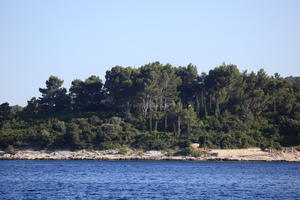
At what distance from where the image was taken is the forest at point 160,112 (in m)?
84.8

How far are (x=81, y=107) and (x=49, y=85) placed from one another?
714cm

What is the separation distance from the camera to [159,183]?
5006cm

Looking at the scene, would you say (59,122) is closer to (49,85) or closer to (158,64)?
(49,85)

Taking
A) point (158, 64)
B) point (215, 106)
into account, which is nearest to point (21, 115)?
point (158, 64)

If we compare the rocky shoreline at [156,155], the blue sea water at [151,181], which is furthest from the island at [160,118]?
the blue sea water at [151,181]

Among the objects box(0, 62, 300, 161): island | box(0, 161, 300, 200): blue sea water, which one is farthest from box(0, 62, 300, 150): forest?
box(0, 161, 300, 200): blue sea water

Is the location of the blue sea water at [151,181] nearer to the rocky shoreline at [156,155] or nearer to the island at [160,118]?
the rocky shoreline at [156,155]

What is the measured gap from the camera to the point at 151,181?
5181 centimetres

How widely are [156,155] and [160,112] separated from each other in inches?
539

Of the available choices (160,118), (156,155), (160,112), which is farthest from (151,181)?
(160,112)

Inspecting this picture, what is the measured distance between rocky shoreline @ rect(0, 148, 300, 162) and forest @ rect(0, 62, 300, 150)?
3.89 ft

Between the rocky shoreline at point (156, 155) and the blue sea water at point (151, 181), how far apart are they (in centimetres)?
646

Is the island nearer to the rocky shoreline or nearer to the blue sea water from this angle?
the rocky shoreline

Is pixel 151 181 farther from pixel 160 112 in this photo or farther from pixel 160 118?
pixel 160 112
